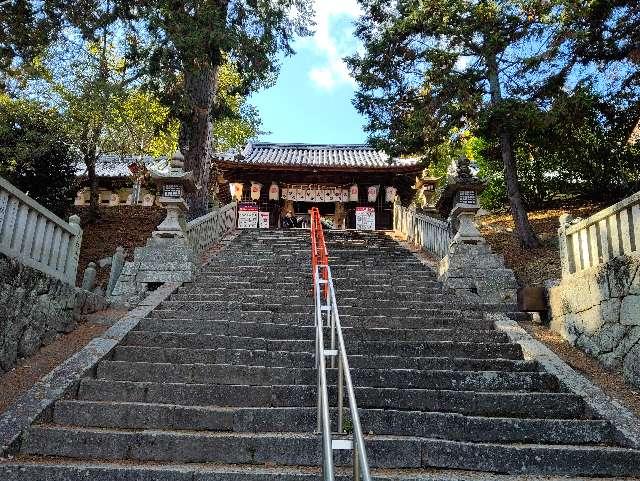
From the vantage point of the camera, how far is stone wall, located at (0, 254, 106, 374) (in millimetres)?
4988

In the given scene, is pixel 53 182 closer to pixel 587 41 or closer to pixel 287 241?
pixel 287 241

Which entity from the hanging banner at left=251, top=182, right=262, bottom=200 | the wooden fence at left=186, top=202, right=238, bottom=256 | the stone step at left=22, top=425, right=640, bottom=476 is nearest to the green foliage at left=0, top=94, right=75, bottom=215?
the wooden fence at left=186, top=202, right=238, bottom=256

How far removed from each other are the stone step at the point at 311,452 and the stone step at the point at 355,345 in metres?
2.00

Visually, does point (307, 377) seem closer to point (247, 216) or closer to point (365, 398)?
point (365, 398)

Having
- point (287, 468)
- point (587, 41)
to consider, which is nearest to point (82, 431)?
point (287, 468)

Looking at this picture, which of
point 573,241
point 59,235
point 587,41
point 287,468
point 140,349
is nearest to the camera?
point 287,468

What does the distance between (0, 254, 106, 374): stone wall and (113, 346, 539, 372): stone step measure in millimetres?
918

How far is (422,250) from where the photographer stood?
12.3m

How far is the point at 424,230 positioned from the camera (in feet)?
40.2

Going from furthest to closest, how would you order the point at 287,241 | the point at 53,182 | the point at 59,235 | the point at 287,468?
the point at 53,182
the point at 287,241
the point at 59,235
the point at 287,468

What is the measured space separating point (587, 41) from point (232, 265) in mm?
9280

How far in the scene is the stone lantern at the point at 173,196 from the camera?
9312 millimetres

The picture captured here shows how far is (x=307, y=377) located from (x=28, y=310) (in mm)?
3111

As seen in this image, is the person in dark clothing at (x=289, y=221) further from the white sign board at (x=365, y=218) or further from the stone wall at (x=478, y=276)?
the stone wall at (x=478, y=276)
